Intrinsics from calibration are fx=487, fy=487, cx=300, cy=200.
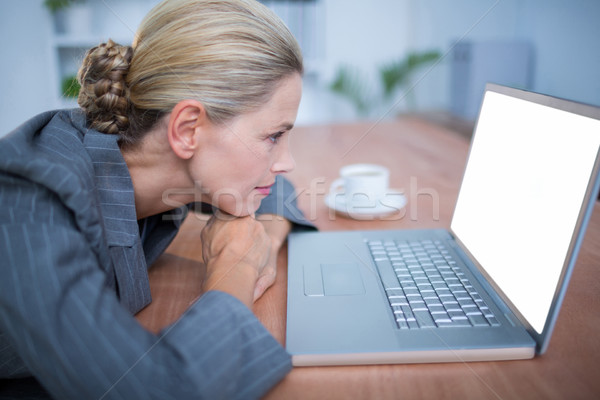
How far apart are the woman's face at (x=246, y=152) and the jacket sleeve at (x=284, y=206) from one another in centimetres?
13

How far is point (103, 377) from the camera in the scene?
0.53 metres

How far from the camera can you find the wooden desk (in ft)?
1.82

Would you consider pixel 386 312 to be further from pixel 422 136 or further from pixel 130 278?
pixel 422 136

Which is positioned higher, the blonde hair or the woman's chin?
the blonde hair

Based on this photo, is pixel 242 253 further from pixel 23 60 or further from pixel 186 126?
pixel 23 60

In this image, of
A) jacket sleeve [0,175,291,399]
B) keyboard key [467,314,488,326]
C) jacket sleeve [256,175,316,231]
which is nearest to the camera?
jacket sleeve [0,175,291,399]

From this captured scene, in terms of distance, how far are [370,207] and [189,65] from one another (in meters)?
0.55

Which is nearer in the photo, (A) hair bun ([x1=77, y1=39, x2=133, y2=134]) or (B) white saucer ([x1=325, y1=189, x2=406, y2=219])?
(A) hair bun ([x1=77, y1=39, x2=133, y2=134])

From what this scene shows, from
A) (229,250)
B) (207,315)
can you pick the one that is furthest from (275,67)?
(207,315)

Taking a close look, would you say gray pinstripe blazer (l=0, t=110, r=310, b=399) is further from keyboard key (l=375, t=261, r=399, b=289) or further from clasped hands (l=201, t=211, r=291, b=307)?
keyboard key (l=375, t=261, r=399, b=289)

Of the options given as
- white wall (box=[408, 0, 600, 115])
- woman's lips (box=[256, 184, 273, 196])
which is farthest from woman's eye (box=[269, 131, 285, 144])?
white wall (box=[408, 0, 600, 115])

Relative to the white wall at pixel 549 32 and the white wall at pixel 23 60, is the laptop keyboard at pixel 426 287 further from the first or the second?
the white wall at pixel 23 60

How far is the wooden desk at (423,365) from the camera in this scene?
1.82ft

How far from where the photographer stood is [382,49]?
3.29 meters
